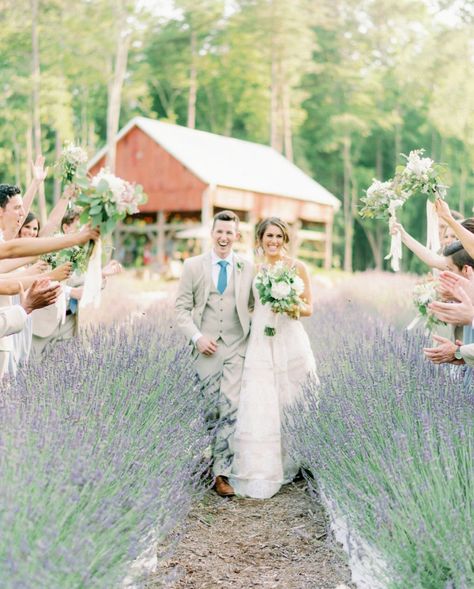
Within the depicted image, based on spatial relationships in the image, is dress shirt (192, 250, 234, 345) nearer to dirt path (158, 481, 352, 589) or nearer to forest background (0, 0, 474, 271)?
dirt path (158, 481, 352, 589)

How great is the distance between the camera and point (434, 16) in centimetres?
3819

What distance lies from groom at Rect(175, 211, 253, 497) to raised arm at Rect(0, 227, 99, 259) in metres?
1.84

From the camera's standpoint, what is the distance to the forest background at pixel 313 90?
30.1 m

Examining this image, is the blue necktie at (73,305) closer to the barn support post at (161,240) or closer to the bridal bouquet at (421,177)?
the bridal bouquet at (421,177)

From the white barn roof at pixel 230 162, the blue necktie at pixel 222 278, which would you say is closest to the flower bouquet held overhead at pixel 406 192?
the blue necktie at pixel 222 278

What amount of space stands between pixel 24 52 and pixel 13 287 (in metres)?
22.9

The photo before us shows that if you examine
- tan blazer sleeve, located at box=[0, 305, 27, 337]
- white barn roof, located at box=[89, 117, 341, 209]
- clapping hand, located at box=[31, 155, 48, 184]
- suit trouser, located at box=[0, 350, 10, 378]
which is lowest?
suit trouser, located at box=[0, 350, 10, 378]

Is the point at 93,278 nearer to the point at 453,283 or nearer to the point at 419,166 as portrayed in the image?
the point at 453,283

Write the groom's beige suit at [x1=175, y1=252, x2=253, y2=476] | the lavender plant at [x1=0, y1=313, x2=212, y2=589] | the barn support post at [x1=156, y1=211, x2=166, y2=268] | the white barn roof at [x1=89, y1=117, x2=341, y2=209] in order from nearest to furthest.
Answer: the lavender plant at [x1=0, y1=313, x2=212, y2=589] → the groom's beige suit at [x1=175, y1=252, x2=253, y2=476] → the white barn roof at [x1=89, y1=117, x2=341, y2=209] → the barn support post at [x1=156, y1=211, x2=166, y2=268]

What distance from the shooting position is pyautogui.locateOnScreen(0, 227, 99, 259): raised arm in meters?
3.23

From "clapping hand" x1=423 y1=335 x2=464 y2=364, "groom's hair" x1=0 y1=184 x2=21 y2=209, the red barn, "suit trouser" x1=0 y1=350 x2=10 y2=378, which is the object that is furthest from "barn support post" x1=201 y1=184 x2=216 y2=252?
"clapping hand" x1=423 y1=335 x2=464 y2=364

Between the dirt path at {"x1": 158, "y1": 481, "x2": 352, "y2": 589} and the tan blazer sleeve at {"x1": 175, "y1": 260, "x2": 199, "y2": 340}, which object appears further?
the tan blazer sleeve at {"x1": 175, "y1": 260, "x2": 199, "y2": 340}

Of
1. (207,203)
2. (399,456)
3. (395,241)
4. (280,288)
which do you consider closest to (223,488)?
(280,288)

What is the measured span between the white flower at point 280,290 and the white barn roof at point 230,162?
19.6 m
